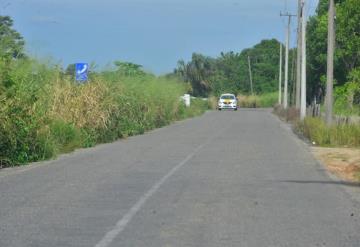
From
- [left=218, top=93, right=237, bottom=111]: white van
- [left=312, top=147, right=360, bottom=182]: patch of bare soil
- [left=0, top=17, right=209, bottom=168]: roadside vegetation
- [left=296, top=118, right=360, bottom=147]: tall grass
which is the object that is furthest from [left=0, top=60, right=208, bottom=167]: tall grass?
[left=218, top=93, right=237, bottom=111]: white van

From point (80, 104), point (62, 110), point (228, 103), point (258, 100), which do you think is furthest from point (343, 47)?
point (258, 100)

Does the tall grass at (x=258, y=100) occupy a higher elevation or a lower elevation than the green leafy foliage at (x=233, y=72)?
lower

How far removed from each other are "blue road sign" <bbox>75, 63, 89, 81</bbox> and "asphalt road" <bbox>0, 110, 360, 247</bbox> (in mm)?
8941

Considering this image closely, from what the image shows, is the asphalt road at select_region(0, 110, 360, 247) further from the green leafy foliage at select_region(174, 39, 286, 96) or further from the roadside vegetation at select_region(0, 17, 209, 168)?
the green leafy foliage at select_region(174, 39, 286, 96)

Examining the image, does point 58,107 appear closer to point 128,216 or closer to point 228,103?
point 128,216

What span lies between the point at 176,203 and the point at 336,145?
51.1 ft

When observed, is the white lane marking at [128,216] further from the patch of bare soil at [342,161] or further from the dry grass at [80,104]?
the dry grass at [80,104]

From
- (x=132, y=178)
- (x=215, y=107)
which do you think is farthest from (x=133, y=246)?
(x=215, y=107)

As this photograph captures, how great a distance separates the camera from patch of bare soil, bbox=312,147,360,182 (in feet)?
54.8

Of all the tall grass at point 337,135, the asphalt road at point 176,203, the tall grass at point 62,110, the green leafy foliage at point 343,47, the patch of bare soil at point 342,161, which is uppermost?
the green leafy foliage at point 343,47

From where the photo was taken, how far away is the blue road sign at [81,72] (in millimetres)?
28734

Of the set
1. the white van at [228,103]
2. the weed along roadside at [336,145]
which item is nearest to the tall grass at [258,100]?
the white van at [228,103]

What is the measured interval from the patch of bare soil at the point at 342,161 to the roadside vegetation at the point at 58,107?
7.89m

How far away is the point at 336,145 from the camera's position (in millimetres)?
26078
